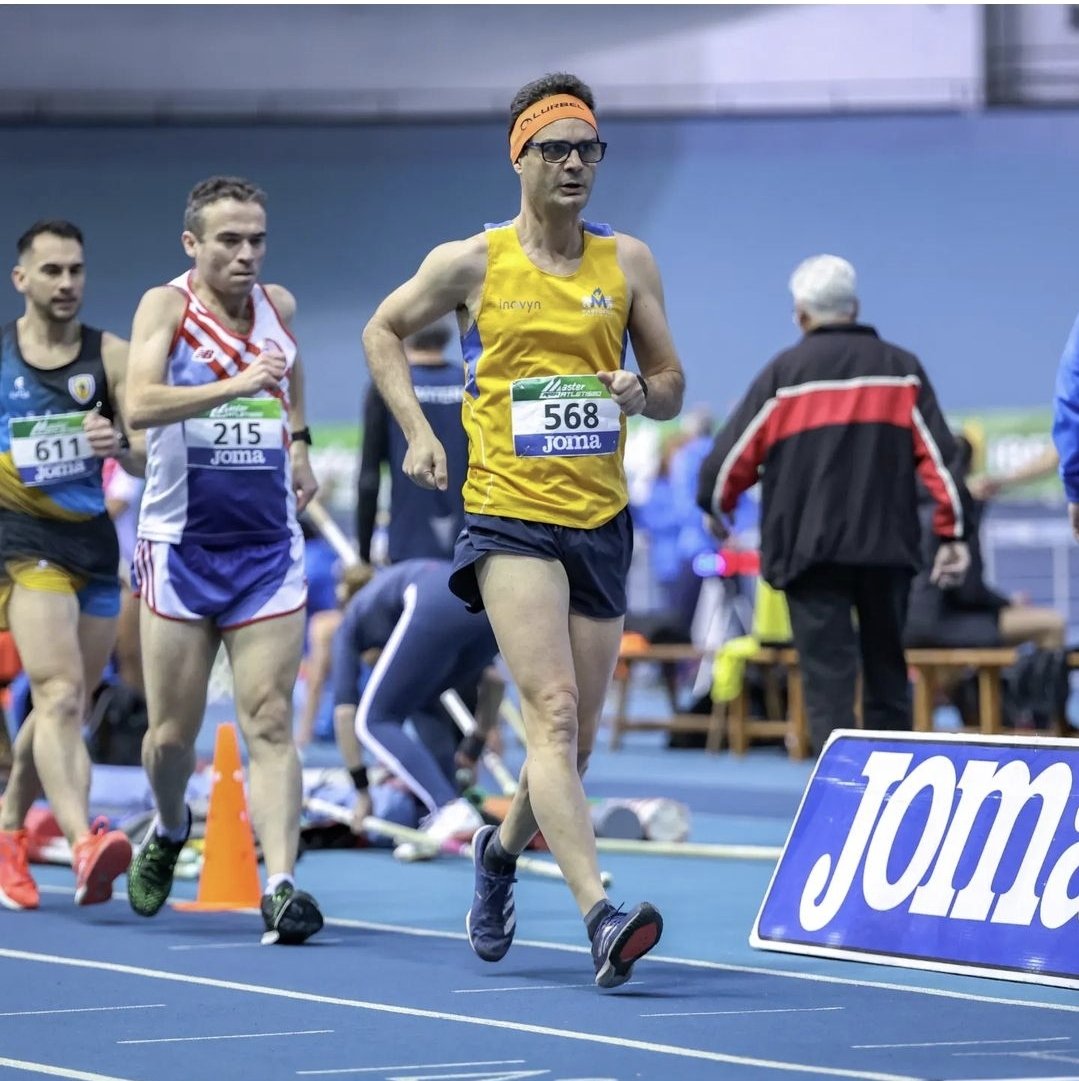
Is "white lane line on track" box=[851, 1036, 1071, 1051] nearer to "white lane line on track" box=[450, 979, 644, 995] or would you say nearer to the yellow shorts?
"white lane line on track" box=[450, 979, 644, 995]

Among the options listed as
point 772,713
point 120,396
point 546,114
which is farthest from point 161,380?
point 772,713

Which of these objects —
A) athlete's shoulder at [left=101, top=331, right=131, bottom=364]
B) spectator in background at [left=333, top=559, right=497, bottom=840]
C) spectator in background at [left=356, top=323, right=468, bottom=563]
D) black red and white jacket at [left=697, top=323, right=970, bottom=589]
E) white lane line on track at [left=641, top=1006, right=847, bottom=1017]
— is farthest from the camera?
spectator in background at [left=356, top=323, right=468, bottom=563]

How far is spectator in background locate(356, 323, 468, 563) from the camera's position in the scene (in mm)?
9148

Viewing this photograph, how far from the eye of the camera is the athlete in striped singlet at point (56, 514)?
7469 millimetres

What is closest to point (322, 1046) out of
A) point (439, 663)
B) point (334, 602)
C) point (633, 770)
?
point (439, 663)

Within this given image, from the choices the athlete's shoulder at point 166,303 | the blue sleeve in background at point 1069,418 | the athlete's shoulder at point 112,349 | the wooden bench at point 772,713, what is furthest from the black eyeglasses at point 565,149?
the wooden bench at point 772,713

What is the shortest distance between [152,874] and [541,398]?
2240 millimetres

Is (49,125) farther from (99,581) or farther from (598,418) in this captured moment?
(598,418)

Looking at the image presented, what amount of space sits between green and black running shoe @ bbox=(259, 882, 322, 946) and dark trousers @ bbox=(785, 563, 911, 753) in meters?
2.60

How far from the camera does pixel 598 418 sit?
5695 millimetres

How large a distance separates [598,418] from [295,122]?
18.5m

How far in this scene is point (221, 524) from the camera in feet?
22.2

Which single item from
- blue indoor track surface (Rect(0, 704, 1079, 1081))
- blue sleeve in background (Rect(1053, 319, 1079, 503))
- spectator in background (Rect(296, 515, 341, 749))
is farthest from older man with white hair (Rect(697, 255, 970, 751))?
spectator in background (Rect(296, 515, 341, 749))

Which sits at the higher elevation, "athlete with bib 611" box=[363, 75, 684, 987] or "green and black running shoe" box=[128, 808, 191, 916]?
"athlete with bib 611" box=[363, 75, 684, 987]
